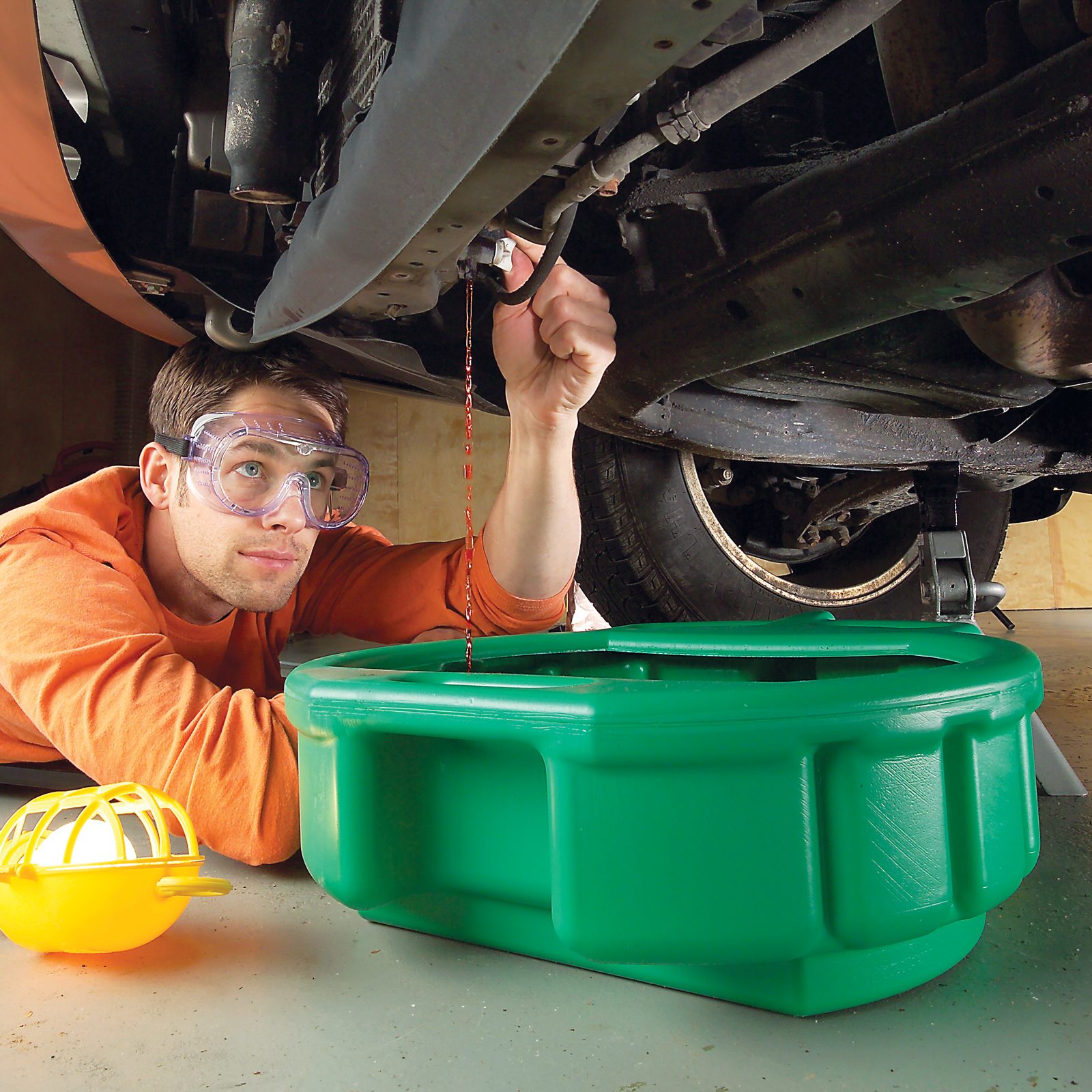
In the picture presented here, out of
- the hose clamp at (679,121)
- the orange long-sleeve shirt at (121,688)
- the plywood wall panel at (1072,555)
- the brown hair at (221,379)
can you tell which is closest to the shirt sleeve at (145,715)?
the orange long-sleeve shirt at (121,688)

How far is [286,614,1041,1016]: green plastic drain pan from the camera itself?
0.51 metres

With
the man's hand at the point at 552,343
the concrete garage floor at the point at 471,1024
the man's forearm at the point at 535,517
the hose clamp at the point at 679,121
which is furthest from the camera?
the man's forearm at the point at 535,517

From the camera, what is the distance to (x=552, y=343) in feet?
3.58

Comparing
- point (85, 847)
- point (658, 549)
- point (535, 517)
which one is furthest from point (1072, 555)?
point (85, 847)

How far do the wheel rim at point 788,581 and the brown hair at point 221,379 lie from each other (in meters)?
0.64

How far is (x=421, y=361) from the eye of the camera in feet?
4.19

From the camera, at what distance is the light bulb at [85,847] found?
655mm

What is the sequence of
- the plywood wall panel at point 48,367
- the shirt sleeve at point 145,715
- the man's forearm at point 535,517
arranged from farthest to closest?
the plywood wall panel at point 48,367 < the man's forearm at point 535,517 < the shirt sleeve at point 145,715

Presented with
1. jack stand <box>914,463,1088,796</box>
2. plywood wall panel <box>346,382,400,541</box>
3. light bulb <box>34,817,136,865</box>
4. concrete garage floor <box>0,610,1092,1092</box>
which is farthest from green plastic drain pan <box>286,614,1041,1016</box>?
plywood wall panel <box>346,382,400,541</box>

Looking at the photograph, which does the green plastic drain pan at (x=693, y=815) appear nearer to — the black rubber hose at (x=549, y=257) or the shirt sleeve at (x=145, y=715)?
the shirt sleeve at (x=145, y=715)

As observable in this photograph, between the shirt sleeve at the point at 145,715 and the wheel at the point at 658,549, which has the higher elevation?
the wheel at the point at 658,549

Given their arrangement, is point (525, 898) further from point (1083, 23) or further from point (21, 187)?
point (21, 187)

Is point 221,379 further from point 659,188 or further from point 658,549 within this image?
point 658,549

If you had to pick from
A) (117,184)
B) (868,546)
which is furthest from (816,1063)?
(868,546)
